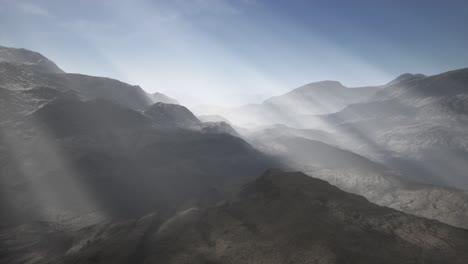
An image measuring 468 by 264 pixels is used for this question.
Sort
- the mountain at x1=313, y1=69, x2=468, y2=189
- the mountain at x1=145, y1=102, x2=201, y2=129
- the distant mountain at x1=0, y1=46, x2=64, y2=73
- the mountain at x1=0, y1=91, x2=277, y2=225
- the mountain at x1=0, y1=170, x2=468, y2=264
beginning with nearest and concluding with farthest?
the mountain at x1=0, y1=170, x2=468, y2=264 → the mountain at x1=0, y1=91, x2=277, y2=225 → the mountain at x1=145, y1=102, x2=201, y2=129 → the mountain at x1=313, y1=69, x2=468, y2=189 → the distant mountain at x1=0, y1=46, x2=64, y2=73

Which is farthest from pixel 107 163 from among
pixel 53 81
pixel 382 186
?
pixel 382 186

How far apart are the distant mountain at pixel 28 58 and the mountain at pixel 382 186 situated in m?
127

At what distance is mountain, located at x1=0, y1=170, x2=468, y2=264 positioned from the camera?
1995 centimetres

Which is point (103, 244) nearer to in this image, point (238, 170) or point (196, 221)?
point (196, 221)

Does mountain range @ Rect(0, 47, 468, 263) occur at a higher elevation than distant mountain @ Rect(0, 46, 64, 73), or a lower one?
lower

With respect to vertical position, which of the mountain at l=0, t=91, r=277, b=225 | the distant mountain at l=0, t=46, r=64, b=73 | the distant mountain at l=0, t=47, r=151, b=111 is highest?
the distant mountain at l=0, t=46, r=64, b=73

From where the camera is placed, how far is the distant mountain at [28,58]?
137925 millimetres

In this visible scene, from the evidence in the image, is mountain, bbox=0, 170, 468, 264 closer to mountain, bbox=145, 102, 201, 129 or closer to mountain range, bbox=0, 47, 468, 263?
mountain range, bbox=0, 47, 468, 263

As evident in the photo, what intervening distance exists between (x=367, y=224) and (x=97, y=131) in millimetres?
81855

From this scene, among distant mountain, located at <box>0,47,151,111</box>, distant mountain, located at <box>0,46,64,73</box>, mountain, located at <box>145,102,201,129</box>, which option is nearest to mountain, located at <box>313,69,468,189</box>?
mountain, located at <box>145,102,201,129</box>

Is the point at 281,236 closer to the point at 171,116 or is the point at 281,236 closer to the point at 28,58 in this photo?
the point at 171,116

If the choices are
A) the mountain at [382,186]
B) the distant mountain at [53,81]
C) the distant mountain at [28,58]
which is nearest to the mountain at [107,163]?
the distant mountain at [53,81]

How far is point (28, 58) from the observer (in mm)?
147250

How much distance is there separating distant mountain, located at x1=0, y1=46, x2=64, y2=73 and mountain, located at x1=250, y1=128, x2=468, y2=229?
417 ft
